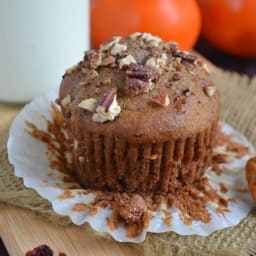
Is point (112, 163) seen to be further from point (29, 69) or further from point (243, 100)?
point (243, 100)

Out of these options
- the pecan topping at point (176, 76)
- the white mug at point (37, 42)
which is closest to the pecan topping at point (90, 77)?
the pecan topping at point (176, 76)

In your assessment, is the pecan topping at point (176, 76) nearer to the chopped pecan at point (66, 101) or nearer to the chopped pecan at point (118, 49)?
the chopped pecan at point (118, 49)

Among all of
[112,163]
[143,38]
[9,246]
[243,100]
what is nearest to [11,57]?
[143,38]

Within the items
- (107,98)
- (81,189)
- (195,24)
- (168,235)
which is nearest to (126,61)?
(107,98)

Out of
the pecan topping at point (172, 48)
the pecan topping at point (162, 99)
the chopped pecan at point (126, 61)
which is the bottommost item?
the pecan topping at point (162, 99)

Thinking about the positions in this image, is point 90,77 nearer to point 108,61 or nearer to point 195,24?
point 108,61

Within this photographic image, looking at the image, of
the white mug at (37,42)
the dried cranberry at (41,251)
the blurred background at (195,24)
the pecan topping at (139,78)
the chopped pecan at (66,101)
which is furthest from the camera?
the blurred background at (195,24)
